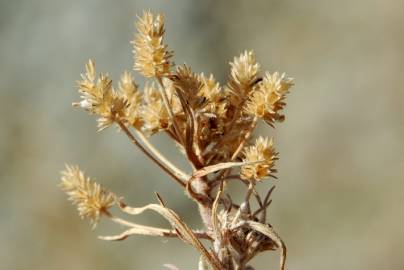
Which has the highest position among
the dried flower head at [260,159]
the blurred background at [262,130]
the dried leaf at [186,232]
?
the blurred background at [262,130]

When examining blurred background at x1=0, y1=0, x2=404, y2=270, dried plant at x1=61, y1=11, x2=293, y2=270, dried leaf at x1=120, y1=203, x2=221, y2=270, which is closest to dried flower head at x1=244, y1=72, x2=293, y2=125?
dried plant at x1=61, y1=11, x2=293, y2=270

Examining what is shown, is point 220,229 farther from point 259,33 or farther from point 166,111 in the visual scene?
point 259,33

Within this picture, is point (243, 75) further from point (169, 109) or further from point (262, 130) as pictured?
point (262, 130)

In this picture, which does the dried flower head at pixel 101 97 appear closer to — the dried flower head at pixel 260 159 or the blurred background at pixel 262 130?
the dried flower head at pixel 260 159

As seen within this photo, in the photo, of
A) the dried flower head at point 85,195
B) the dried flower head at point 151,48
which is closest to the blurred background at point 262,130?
the dried flower head at point 85,195

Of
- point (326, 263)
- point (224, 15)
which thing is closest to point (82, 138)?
point (224, 15)
